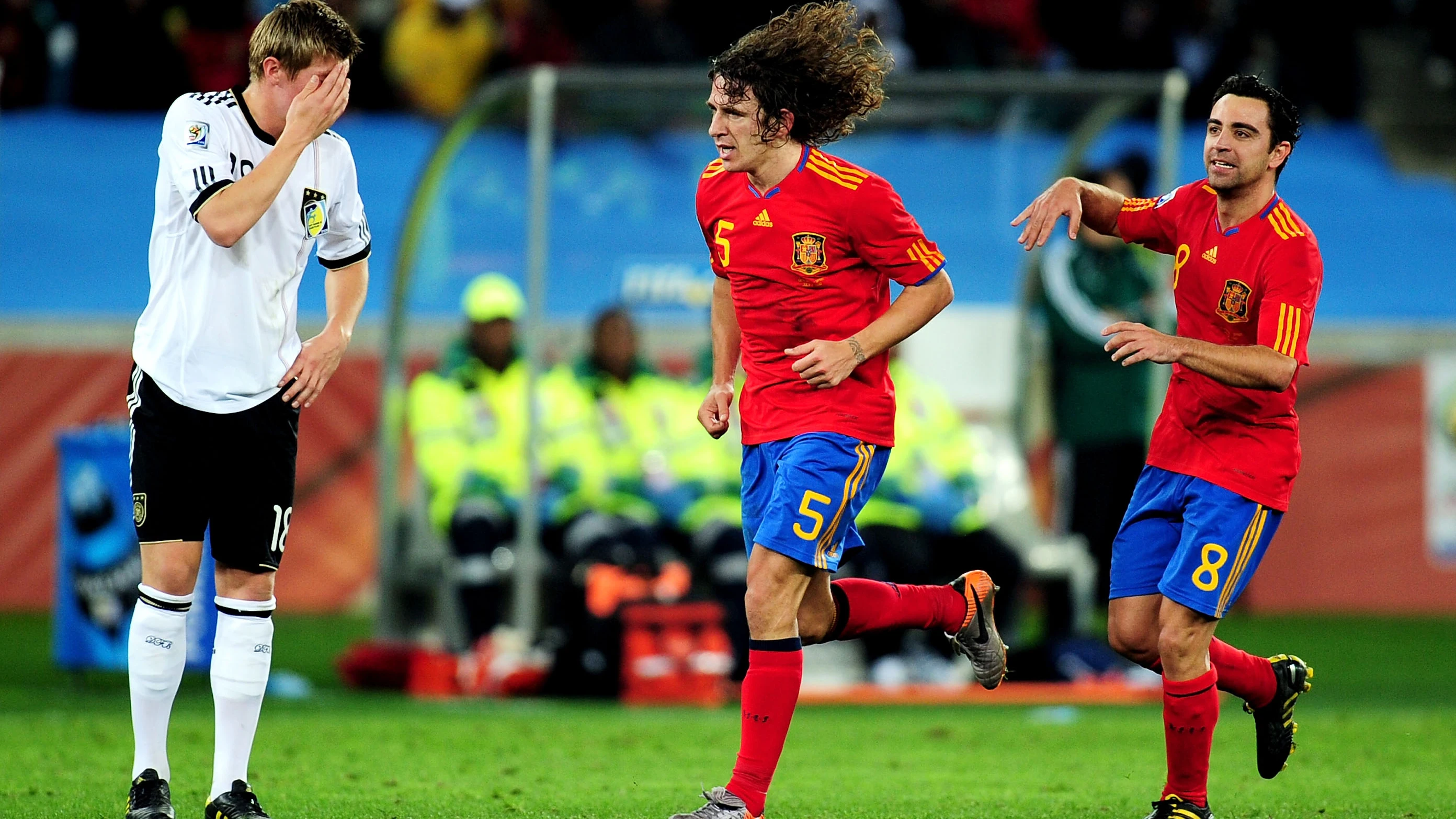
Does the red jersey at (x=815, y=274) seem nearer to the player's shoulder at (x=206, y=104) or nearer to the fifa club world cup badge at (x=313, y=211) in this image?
the fifa club world cup badge at (x=313, y=211)


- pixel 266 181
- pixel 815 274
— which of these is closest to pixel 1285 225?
pixel 815 274

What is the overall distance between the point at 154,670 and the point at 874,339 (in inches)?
83.7

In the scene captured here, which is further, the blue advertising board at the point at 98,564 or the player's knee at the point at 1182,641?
the blue advertising board at the point at 98,564

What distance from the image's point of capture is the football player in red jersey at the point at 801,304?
205 inches

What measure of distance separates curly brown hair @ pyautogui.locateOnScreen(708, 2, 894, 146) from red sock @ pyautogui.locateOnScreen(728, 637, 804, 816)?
143 cm

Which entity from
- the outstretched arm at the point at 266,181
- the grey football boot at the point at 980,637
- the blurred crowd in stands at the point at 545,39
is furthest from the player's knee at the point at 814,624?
the blurred crowd in stands at the point at 545,39

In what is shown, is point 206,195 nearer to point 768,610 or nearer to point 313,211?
point 313,211

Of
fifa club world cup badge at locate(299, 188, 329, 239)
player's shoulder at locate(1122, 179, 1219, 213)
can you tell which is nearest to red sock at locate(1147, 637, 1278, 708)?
player's shoulder at locate(1122, 179, 1219, 213)

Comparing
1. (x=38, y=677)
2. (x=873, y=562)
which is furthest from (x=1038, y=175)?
(x=38, y=677)

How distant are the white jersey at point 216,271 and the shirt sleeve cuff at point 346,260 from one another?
19cm

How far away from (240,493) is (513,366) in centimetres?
553

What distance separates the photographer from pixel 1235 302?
5.33m

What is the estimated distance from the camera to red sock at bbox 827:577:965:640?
5.65 meters

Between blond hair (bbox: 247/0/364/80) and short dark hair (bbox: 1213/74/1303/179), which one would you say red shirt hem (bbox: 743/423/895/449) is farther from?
blond hair (bbox: 247/0/364/80)
